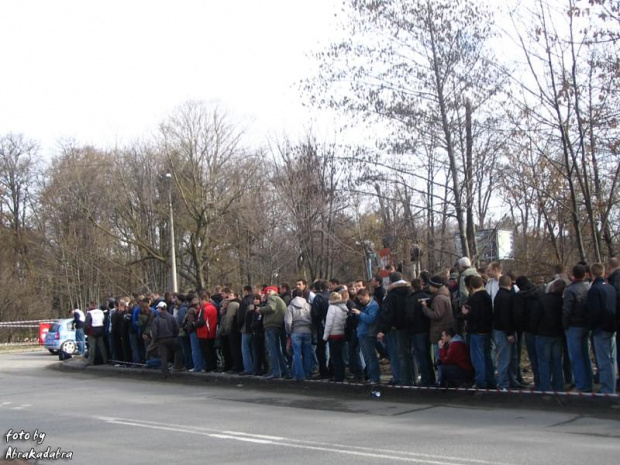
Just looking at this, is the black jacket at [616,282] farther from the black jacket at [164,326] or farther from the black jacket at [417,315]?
the black jacket at [164,326]

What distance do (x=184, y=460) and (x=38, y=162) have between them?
52335 millimetres

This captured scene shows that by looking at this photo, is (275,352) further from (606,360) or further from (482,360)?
(606,360)

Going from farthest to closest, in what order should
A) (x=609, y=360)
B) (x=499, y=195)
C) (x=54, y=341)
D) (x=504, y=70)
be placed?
1. (x=54, y=341)
2. (x=499, y=195)
3. (x=504, y=70)
4. (x=609, y=360)

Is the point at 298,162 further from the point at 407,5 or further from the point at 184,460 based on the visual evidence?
the point at 184,460

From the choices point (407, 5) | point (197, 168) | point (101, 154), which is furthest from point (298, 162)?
point (407, 5)

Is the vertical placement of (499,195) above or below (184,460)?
above

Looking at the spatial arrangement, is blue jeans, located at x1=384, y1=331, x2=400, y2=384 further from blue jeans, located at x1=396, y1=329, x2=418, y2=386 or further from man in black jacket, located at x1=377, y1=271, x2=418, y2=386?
blue jeans, located at x1=396, y1=329, x2=418, y2=386

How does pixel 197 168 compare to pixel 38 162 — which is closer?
pixel 197 168

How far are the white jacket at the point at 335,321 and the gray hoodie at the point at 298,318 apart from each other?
2.65ft

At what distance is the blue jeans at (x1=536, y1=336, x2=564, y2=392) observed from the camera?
11539mm

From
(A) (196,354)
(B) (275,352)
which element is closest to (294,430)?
(B) (275,352)

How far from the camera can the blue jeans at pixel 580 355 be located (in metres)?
11.1

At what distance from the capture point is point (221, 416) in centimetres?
1166

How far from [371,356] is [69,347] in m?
16.2
